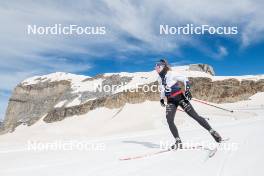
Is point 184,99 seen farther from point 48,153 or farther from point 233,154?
point 48,153

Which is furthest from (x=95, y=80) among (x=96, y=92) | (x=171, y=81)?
(x=171, y=81)

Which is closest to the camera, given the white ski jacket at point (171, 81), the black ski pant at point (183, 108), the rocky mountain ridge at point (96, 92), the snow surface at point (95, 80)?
the black ski pant at point (183, 108)

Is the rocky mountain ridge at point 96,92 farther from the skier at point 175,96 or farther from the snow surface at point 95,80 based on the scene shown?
the skier at point 175,96

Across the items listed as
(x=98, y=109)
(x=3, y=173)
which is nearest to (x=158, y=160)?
(x=3, y=173)

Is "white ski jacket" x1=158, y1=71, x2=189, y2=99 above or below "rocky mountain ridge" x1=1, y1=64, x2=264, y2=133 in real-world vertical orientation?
below

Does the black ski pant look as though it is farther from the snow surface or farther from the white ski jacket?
the snow surface

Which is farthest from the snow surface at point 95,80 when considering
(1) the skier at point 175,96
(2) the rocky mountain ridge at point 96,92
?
(1) the skier at point 175,96

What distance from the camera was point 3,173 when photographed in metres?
6.70

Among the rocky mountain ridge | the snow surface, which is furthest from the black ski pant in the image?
the rocky mountain ridge

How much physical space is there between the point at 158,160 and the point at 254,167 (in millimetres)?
1928

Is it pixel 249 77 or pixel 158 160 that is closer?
pixel 158 160

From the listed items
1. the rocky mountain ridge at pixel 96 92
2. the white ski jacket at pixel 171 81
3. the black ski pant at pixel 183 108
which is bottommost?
the black ski pant at pixel 183 108

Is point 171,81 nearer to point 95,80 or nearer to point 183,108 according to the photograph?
point 183,108

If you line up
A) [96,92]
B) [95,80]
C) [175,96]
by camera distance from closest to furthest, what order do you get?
[175,96]
[96,92]
[95,80]
